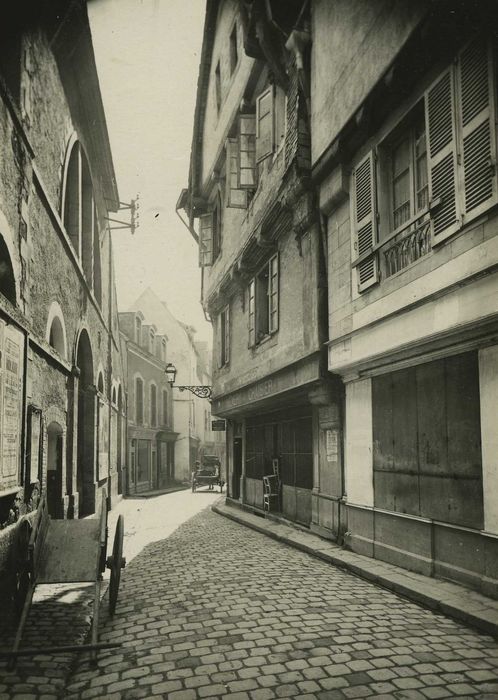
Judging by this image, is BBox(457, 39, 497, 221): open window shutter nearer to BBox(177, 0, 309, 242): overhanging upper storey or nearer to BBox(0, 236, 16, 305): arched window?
BBox(177, 0, 309, 242): overhanging upper storey

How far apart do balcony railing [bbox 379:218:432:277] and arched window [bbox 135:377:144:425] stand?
70.9ft

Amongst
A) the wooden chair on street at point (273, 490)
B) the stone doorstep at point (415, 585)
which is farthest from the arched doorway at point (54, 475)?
the wooden chair on street at point (273, 490)

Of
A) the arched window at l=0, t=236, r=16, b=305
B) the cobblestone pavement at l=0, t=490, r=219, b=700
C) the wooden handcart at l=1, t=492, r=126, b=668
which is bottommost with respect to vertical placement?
the cobblestone pavement at l=0, t=490, r=219, b=700

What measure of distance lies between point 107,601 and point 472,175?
19.1 feet

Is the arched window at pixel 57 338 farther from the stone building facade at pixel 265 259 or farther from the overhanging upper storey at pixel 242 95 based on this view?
the overhanging upper storey at pixel 242 95

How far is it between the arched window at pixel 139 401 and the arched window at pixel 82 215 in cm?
1194

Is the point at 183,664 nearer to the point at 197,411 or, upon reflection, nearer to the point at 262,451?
the point at 262,451

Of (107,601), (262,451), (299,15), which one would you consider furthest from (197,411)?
(107,601)

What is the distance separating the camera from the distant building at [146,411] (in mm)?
25764

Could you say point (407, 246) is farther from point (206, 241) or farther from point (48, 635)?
point (206, 241)

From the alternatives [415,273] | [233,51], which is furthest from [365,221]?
[233,51]

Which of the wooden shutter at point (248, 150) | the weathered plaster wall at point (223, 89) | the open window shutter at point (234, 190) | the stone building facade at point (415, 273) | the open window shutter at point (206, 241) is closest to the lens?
the stone building facade at point (415, 273)

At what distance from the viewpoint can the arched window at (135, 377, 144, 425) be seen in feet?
90.6

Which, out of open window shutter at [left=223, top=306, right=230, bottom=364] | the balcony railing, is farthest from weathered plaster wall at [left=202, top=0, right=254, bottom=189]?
the balcony railing
